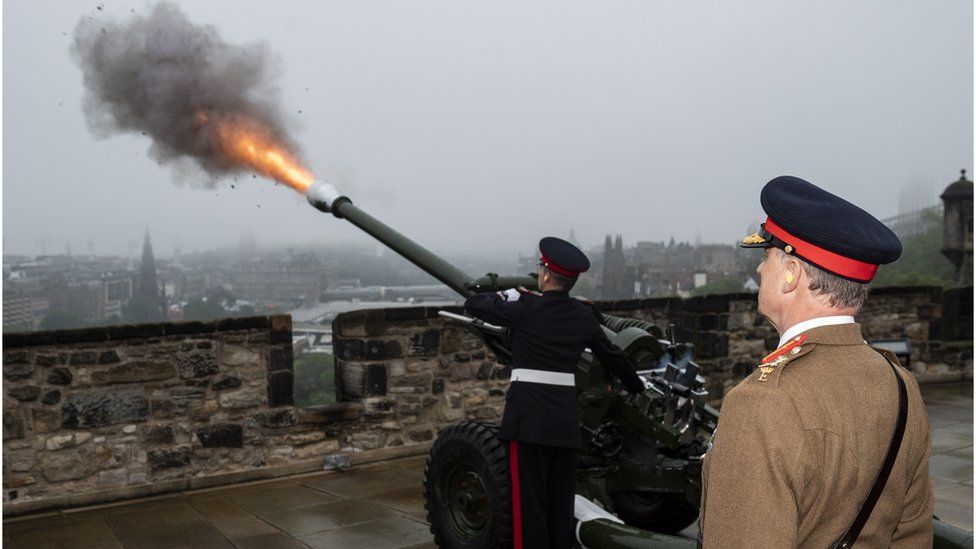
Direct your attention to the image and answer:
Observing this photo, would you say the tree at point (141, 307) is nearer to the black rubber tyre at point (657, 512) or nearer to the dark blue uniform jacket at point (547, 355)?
the black rubber tyre at point (657, 512)

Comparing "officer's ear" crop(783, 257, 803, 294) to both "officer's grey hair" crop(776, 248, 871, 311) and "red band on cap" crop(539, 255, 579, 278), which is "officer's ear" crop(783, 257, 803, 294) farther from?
"red band on cap" crop(539, 255, 579, 278)

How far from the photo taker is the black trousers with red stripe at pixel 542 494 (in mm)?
4031

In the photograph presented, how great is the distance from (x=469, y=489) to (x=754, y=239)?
9.56 feet

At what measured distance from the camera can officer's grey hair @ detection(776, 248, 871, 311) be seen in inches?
66.2

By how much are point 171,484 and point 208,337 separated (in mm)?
1123

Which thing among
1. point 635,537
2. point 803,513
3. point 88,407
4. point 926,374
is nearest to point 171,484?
point 88,407

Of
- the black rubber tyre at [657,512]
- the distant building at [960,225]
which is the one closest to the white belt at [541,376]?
the black rubber tyre at [657,512]

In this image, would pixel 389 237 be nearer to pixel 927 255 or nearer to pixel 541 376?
pixel 541 376

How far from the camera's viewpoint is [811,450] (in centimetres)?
154

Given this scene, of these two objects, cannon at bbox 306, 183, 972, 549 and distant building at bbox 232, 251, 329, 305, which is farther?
distant building at bbox 232, 251, 329, 305

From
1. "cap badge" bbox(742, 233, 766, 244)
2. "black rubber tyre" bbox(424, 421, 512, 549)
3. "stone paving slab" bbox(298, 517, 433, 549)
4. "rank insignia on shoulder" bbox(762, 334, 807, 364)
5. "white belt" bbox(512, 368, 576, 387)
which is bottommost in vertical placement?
"stone paving slab" bbox(298, 517, 433, 549)

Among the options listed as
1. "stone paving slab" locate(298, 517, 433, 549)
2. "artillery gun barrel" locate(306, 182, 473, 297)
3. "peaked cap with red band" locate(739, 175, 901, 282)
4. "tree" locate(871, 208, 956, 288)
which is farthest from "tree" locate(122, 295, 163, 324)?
"tree" locate(871, 208, 956, 288)

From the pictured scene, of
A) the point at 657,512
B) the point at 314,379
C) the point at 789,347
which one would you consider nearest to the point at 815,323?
the point at 789,347

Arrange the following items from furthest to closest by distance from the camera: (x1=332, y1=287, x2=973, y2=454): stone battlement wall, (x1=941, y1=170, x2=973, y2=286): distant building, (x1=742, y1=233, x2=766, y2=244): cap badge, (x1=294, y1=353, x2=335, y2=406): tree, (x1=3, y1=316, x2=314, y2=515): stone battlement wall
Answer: (x1=941, y1=170, x2=973, y2=286): distant building → (x1=332, y1=287, x2=973, y2=454): stone battlement wall → (x1=294, y1=353, x2=335, y2=406): tree → (x1=3, y1=316, x2=314, y2=515): stone battlement wall → (x1=742, y1=233, x2=766, y2=244): cap badge
